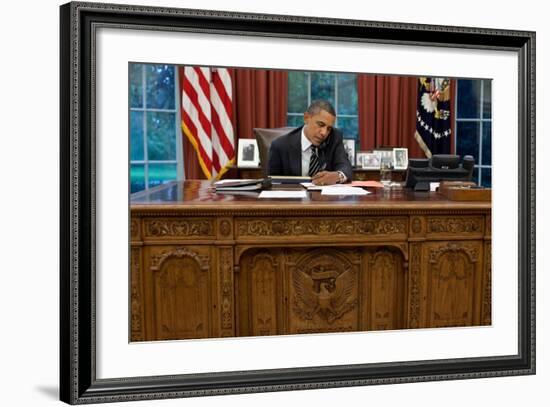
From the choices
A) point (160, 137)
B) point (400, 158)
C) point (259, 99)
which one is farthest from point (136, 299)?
point (400, 158)

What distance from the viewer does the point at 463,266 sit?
12.3 ft

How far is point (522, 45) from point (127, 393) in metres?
2.40

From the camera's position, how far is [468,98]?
12.1 ft

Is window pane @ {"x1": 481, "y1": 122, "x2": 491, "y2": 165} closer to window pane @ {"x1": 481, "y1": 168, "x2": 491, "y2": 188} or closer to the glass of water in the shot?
window pane @ {"x1": 481, "y1": 168, "x2": 491, "y2": 188}

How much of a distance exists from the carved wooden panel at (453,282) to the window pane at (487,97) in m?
0.63

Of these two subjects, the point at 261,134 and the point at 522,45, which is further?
the point at 261,134

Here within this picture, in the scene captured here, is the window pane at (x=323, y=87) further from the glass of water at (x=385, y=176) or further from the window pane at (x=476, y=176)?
the window pane at (x=476, y=176)

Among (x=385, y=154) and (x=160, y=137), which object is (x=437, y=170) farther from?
(x=160, y=137)

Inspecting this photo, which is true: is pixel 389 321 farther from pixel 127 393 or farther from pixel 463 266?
pixel 127 393

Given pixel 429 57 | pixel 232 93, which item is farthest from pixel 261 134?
pixel 429 57

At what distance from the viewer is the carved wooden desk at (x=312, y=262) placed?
11.7 ft

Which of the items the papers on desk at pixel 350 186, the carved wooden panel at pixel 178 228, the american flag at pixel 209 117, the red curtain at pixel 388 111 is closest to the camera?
the carved wooden panel at pixel 178 228

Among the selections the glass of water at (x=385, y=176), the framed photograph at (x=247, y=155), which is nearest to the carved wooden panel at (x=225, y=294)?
the framed photograph at (x=247, y=155)

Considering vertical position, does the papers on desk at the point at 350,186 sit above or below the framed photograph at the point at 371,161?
below
